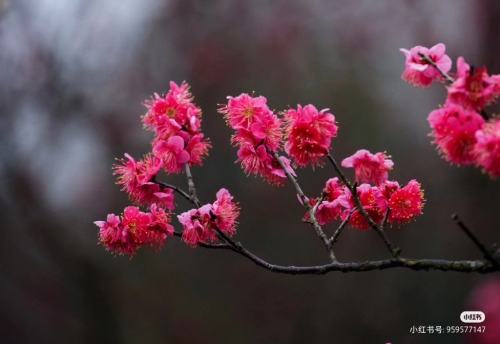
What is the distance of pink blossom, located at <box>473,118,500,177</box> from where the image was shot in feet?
2.22

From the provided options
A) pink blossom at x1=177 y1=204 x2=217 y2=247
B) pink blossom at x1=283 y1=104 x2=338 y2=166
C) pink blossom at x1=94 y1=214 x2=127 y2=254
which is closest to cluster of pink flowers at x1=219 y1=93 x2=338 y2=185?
pink blossom at x1=283 y1=104 x2=338 y2=166

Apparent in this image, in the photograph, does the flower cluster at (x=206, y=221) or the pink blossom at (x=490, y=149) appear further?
the flower cluster at (x=206, y=221)

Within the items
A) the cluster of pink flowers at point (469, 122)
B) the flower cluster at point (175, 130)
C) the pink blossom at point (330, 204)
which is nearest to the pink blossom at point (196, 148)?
the flower cluster at point (175, 130)

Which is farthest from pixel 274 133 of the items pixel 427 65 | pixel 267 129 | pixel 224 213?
pixel 427 65

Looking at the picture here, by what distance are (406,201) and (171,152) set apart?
38 cm

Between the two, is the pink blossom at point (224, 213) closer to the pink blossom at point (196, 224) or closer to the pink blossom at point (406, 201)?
the pink blossom at point (196, 224)

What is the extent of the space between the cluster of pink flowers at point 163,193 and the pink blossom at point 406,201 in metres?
0.20

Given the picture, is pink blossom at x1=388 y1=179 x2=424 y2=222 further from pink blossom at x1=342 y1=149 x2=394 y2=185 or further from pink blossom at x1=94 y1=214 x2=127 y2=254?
pink blossom at x1=94 y1=214 x2=127 y2=254

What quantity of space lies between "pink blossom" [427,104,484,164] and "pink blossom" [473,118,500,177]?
0.13 ft

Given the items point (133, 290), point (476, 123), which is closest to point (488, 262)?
point (476, 123)

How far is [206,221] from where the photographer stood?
3.11 feet

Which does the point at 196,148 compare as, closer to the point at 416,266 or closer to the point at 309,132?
the point at 309,132

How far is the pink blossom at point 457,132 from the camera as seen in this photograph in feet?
2.43

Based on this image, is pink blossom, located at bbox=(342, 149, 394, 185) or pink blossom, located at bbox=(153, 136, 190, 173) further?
pink blossom, located at bbox=(153, 136, 190, 173)
